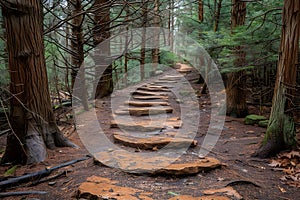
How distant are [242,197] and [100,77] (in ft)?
22.5

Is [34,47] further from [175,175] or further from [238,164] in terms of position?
[238,164]

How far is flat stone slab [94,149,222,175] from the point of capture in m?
3.00

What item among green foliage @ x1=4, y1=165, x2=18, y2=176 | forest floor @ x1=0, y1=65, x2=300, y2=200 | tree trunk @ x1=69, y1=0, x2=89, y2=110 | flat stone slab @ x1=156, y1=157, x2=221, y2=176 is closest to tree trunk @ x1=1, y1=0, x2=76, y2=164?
green foliage @ x1=4, y1=165, x2=18, y2=176

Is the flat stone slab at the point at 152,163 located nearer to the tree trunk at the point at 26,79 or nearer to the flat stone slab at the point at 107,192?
the flat stone slab at the point at 107,192

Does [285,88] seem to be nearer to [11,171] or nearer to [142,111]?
[142,111]

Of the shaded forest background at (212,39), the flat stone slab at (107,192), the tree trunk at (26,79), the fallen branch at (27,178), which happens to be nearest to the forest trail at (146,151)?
the flat stone slab at (107,192)

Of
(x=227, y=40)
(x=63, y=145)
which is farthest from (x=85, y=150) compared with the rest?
(x=227, y=40)

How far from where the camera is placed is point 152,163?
3.21 metres

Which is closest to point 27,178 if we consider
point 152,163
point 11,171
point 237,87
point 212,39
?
point 11,171

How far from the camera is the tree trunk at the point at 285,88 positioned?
392cm

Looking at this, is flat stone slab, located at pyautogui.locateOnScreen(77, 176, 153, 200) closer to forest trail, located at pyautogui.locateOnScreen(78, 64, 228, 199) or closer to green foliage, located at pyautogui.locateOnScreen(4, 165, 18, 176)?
forest trail, located at pyautogui.locateOnScreen(78, 64, 228, 199)

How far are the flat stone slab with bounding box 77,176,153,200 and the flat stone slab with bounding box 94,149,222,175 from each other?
0.49 meters

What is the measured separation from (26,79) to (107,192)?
2309mm

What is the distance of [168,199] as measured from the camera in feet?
7.60
